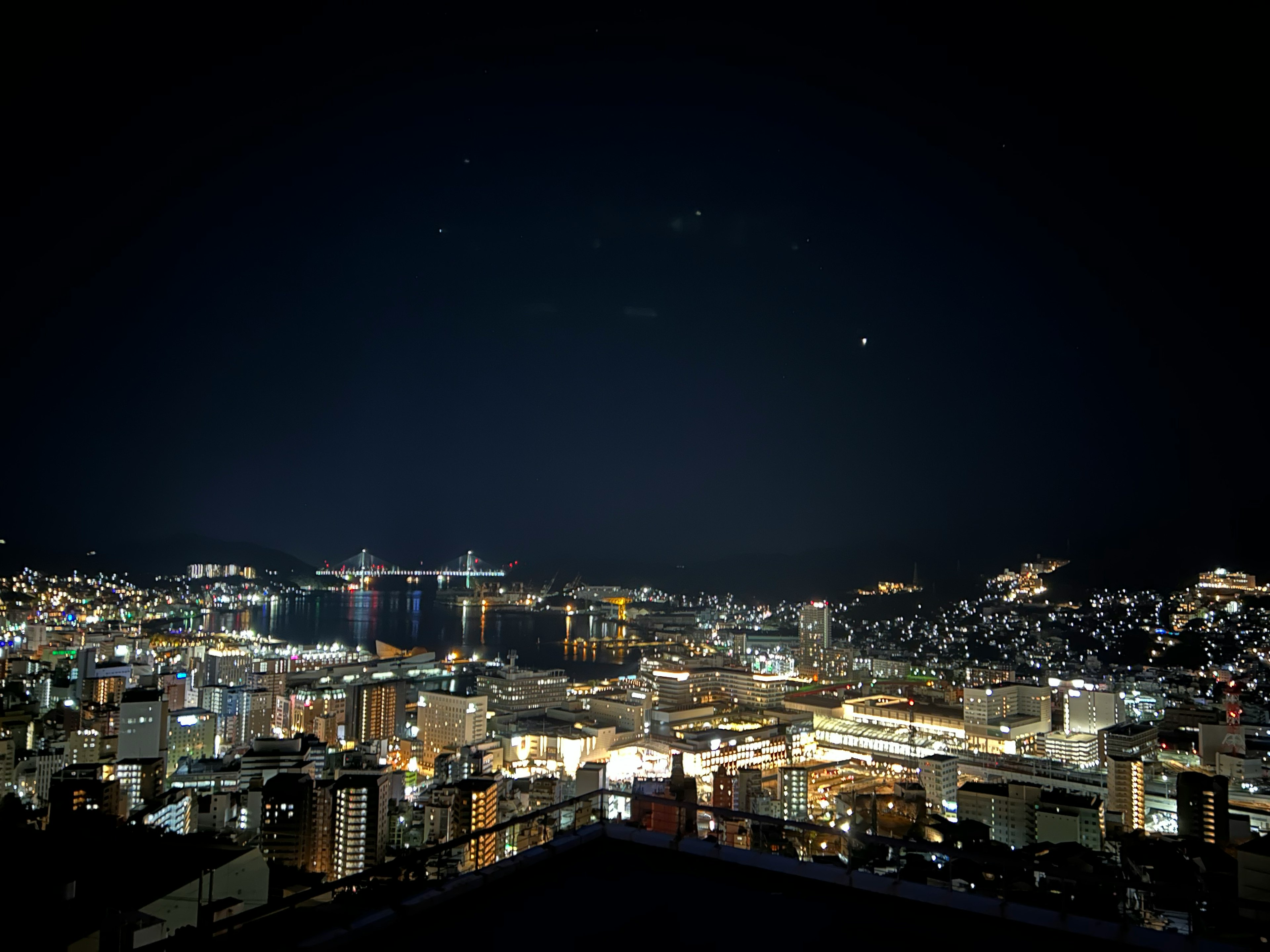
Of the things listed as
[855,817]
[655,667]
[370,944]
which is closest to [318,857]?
[855,817]

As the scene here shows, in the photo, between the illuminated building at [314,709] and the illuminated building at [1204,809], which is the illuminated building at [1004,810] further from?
the illuminated building at [314,709]

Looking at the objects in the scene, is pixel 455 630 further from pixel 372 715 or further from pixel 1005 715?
pixel 1005 715

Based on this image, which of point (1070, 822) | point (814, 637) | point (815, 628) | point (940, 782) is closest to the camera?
point (1070, 822)

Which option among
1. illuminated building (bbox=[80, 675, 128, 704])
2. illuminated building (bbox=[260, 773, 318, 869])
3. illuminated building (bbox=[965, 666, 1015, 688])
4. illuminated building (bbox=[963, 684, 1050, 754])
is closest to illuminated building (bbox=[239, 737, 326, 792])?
illuminated building (bbox=[260, 773, 318, 869])

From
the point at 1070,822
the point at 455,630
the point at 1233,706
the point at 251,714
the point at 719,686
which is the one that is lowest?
the point at 455,630

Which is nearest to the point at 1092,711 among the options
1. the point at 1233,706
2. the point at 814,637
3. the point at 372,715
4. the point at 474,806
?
the point at 1233,706

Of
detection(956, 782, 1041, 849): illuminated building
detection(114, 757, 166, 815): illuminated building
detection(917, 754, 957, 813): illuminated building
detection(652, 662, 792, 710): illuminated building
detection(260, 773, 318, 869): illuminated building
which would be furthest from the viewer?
detection(652, 662, 792, 710): illuminated building

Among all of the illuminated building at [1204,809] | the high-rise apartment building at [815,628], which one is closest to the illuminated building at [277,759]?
the illuminated building at [1204,809]

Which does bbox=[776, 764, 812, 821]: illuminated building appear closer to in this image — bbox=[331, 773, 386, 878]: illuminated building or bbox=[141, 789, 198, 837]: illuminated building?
bbox=[331, 773, 386, 878]: illuminated building
